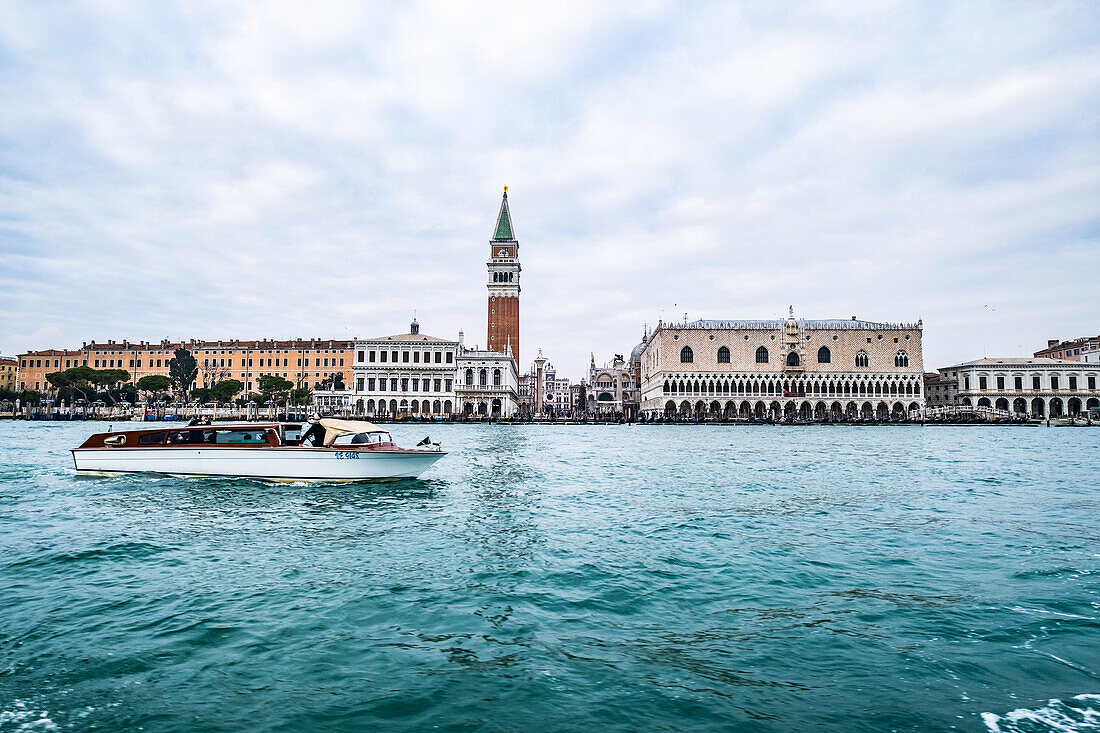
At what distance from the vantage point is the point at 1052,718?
14.4 feet

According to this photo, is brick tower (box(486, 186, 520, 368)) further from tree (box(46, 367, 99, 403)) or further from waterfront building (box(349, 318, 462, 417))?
tree (box(46, 367, 99, 403))

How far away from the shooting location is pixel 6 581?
7.59 metres

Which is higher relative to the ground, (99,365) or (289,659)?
(99,365)

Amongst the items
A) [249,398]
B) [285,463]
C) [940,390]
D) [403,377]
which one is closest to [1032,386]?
[940,390]

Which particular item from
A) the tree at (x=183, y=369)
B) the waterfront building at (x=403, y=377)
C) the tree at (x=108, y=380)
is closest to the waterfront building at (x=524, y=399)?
the waterfront building at (x=403, y=377)

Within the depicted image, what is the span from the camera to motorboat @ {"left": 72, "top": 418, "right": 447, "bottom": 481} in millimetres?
15766

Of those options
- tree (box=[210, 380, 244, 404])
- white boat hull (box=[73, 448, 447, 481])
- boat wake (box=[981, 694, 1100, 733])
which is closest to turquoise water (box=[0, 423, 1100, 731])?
boat wake (box=[981, 694, 1100, 733])

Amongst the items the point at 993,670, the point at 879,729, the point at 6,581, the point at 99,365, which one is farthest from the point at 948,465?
the point at 99,365

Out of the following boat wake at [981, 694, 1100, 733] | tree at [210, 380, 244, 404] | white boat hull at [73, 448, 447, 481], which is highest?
tree at [210, 380, 244, 404]

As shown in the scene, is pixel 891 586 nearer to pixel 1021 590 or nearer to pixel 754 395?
pixel 1021 590

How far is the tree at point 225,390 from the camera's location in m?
79.4

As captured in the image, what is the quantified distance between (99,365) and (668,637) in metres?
106

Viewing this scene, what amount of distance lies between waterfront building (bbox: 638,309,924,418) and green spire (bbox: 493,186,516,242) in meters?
27.3

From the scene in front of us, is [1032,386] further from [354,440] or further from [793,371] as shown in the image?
[354,440]
